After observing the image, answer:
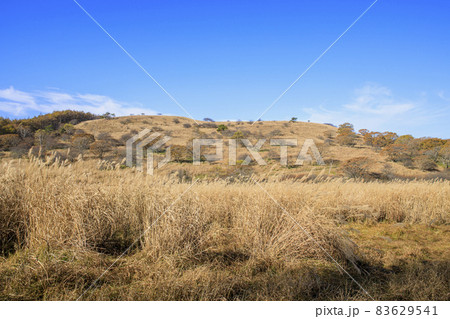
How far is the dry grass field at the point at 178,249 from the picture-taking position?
2951 mm

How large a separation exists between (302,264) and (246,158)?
2685 cm

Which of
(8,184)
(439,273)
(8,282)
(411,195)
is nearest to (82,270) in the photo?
(8,282)

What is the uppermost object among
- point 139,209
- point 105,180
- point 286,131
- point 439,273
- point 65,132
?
point 286,131

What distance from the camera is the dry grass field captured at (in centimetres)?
295

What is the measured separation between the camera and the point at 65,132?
28.6 meters

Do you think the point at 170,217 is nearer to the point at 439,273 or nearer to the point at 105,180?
the point at 105,180

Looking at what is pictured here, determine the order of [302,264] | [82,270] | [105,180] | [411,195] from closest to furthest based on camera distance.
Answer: [82,270]
[302,264]
[105,180]
[411,195]

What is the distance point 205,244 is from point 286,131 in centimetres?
5523

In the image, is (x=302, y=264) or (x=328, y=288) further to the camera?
(x=302, y=264)

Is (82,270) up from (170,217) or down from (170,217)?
down

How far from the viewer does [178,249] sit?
395 cm

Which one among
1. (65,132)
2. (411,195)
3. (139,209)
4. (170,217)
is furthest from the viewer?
(65,132)

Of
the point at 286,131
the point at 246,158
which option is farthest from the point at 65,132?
the point at 286,131

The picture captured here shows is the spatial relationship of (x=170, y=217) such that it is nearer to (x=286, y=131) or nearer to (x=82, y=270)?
(x=82, y=270)
